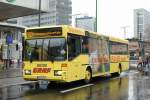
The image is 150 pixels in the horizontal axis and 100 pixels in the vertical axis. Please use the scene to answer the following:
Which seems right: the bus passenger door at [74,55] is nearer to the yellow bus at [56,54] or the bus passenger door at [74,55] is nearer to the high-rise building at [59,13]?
the yellow bus at [56,54]

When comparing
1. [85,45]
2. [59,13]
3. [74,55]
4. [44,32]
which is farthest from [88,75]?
[59,13]

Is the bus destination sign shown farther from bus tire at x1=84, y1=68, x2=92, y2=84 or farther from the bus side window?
bus tire at x1=84, y1=68, x2=92, y2=84

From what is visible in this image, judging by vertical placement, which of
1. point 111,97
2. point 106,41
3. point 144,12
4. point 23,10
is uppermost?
point 144,12

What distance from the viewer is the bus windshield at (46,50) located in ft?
60.7

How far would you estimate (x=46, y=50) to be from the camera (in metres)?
18.7

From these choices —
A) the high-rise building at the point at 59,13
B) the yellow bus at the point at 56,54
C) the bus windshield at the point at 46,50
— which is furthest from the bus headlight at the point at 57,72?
the high-rise building at the point at 59,13

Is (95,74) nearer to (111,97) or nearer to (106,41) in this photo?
(106,41)

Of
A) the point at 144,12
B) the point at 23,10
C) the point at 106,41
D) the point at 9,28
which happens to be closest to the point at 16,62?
the point at 9,28

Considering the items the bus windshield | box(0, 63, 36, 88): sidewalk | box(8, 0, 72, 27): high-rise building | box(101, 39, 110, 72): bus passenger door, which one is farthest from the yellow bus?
box(8, 0, 72, 27): high-rise building

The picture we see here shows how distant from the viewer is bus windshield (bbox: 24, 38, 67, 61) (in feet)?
60.7

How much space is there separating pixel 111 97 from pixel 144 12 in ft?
268

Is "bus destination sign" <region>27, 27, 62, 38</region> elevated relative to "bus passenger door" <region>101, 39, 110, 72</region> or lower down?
elevated

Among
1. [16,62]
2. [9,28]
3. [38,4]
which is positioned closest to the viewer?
[38,4]

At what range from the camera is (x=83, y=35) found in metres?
20.9
